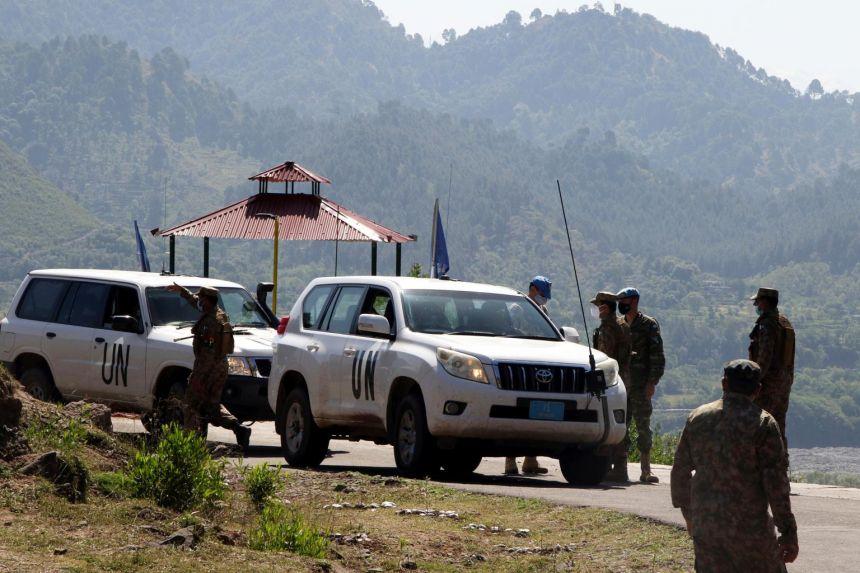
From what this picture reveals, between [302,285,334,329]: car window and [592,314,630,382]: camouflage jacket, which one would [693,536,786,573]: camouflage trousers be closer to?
[592,314,630,382]: camouflage jacket

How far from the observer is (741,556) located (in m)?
6.48

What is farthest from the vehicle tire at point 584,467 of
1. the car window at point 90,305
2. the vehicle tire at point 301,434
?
the car window at point 90,305

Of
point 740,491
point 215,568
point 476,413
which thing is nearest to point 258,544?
point 215,568

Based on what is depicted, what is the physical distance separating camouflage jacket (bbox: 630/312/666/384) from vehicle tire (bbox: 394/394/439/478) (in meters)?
2.43

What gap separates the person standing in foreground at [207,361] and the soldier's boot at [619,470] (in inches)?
144

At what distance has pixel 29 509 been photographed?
29.6 feet

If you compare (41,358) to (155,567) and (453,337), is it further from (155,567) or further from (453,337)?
(155,567)

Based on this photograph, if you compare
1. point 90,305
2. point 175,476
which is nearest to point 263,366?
point 90,305

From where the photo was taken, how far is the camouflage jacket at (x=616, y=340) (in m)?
14.3

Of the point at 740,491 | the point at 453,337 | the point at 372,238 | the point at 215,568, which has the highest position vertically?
the point at 372,238

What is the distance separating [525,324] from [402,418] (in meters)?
1.54

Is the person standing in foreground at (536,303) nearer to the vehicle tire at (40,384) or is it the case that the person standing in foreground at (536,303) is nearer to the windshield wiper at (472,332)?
the windshield wiper at (472,332)

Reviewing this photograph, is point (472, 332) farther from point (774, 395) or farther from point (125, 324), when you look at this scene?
point (125, 324)

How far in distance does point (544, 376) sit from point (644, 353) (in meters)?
1.98
